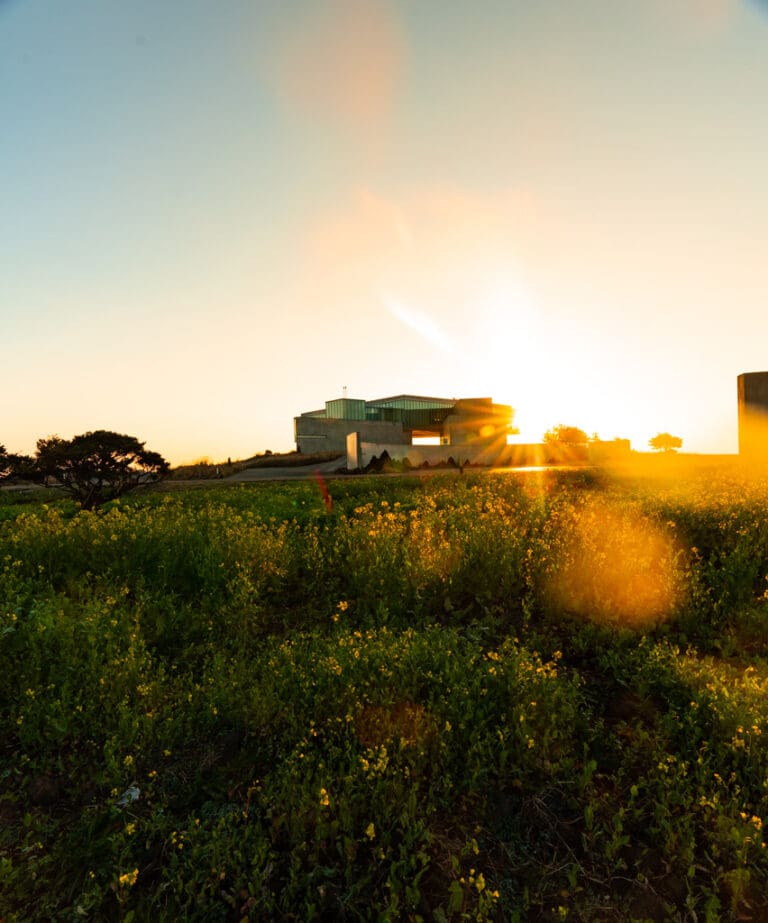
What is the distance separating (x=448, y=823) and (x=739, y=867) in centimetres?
155

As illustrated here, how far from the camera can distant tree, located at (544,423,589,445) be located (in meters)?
59.1

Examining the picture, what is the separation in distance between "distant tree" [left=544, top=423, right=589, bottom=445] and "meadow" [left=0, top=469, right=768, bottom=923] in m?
53.3

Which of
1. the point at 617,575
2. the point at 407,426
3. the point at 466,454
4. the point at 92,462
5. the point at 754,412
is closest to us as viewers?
the point at 617,575

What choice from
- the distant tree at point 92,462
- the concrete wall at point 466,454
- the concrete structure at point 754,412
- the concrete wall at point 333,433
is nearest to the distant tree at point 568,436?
the concrete wall at point 466,454

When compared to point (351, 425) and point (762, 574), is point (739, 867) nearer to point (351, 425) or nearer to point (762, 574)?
point (762, 574)

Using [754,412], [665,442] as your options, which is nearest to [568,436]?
[665,442]

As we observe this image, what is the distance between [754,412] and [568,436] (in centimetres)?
3527

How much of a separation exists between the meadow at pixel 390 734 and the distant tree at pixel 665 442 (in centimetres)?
5799

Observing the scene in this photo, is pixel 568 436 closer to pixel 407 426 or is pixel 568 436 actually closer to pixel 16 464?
pixel 407 426

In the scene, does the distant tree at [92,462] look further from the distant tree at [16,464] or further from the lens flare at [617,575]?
the lens flare at [617,575]

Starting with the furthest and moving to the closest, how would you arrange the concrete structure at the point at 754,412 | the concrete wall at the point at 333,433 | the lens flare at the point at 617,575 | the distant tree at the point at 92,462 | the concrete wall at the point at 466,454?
the concrete wall at the point at 333,433 → the concrete wall at the point at 466,454 → the concrete structure at the point at 754,412 → the distant tree at the point at 92,462 → the lens flare at the point at 617,575

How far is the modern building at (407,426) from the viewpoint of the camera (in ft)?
161

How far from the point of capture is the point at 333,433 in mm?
50531

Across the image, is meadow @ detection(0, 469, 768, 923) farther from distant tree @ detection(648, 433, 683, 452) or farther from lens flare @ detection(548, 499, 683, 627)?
distant tree @ detection(648, 433, 683, 452)
